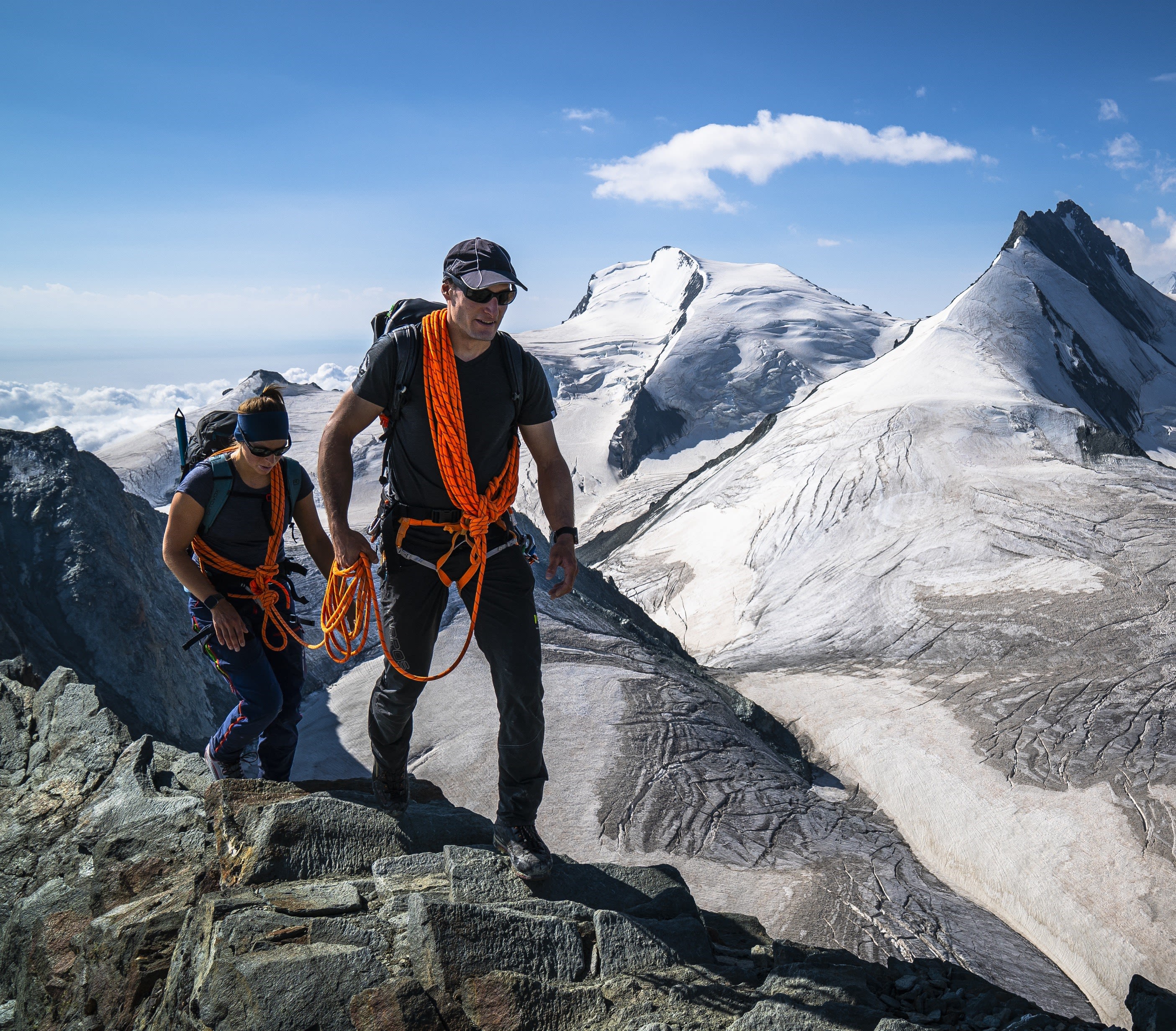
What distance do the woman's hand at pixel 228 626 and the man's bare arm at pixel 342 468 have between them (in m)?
1.13

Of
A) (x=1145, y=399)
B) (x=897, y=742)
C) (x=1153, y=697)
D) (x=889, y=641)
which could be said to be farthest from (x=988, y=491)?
(x=1145, y=399)

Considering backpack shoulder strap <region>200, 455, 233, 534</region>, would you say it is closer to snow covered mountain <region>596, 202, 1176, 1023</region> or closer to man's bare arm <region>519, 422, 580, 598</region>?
man's bare arm <region>519, 422, 580, 598</region>

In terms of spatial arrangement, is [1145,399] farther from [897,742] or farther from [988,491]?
[897,742]

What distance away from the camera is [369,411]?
14.5 feet

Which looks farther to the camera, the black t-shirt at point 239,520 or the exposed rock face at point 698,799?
the exposed rock face at point 698,799

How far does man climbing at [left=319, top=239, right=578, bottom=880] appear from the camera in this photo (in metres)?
4.39

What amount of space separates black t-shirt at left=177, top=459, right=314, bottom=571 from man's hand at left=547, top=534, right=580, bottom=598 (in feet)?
6.33

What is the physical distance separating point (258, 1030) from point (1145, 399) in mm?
51881

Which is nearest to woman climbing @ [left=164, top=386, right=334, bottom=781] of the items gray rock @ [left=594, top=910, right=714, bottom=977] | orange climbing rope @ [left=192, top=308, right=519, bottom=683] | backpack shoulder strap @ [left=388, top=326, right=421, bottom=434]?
orange climbing rope @ [left=192, top=308, right=519, bottom=683]

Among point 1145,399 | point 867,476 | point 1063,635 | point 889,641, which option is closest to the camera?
point 1063,635

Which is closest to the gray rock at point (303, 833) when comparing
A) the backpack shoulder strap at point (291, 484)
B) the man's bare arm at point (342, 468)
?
the man's bare arm at point (342, 468)

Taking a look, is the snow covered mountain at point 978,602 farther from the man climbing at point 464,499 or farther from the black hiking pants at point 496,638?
the man climbing at point 464,499

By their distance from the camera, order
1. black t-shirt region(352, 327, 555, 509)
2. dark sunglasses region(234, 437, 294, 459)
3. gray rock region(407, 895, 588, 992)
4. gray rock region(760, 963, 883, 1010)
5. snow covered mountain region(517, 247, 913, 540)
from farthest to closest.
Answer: snow covered mountain region(517, 247, 913, 540) → dark sunglasses region(234, 437, 294, 459) → black t-shirt region(352, 327, 555, 509) → gray rock region(760, 963, 883, 1010) → gray rock region(407, 895, 588, 992)

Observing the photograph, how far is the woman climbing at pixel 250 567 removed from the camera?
5191 mm
